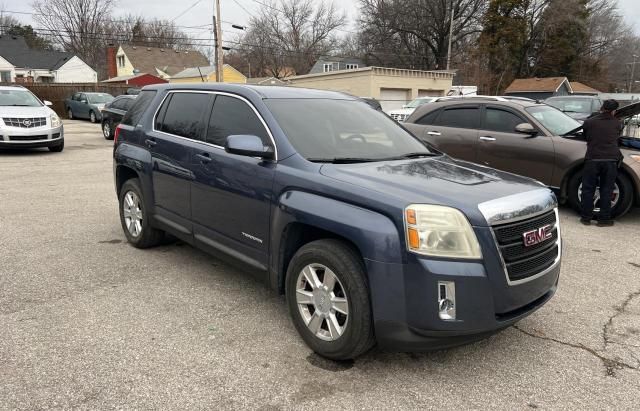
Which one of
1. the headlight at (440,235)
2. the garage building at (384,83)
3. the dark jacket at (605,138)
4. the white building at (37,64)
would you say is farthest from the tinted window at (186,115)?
the white building at (37,64)

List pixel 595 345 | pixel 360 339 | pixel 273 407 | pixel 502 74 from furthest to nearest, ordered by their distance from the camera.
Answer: pixel 502 74, pixel 595 345, pixel 360 339, pixel 273 407

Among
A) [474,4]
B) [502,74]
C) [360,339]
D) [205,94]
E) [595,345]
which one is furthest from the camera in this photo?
[474,4]

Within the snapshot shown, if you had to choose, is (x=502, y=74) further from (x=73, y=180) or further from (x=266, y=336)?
(x=266, y=336)

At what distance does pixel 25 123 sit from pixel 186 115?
398 inches

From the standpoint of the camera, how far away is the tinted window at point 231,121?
399 centimetres

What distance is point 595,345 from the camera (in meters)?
3.58

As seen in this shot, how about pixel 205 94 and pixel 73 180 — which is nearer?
pixel 205 94

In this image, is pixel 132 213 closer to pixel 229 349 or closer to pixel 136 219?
pixel 136 219

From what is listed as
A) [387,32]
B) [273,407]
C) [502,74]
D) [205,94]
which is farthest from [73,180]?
[387,32]

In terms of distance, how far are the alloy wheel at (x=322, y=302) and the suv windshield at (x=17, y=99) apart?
12.9 meters

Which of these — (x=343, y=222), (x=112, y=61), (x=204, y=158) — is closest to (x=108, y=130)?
(x=204, y=158)

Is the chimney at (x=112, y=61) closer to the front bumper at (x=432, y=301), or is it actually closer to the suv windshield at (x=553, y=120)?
the suv windshield at (x=553, y=120)

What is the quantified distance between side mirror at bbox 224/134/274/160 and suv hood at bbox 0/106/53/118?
37.4 ft

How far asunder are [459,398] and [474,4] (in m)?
53.5
